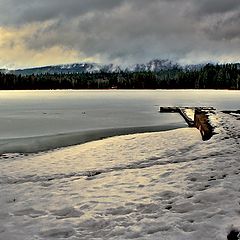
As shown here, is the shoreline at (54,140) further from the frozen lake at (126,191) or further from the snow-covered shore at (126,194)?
the snow-covered shore at (126,194)

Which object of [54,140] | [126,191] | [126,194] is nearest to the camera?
[126,194]

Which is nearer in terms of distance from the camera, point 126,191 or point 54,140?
point 126,191

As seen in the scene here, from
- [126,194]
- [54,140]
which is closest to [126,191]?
[126,194]

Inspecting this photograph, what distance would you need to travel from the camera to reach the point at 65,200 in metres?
9.59

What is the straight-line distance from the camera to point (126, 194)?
31.6 feet

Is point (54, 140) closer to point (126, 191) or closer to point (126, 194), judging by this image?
point (126, 191)

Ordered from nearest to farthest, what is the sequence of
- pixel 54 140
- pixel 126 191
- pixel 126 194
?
pixel 126 194, pixel 126 191, pixel 54 140

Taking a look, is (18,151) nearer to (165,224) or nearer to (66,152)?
(66,152)

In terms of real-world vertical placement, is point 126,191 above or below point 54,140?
above

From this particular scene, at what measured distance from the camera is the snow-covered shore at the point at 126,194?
7211 millimetres

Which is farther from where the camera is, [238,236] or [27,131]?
[27,131]

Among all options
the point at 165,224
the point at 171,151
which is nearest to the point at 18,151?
the point at 171,151

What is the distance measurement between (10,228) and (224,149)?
9189 mm

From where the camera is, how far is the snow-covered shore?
7.21m
